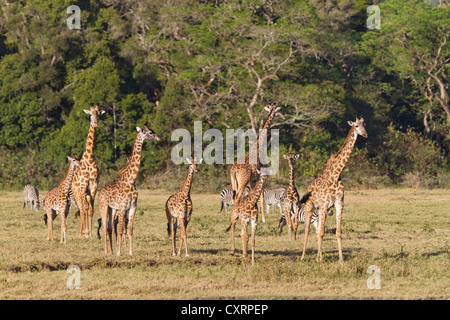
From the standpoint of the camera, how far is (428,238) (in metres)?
17.2

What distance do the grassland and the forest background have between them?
13209 millimetres

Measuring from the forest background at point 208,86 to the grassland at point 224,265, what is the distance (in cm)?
1321

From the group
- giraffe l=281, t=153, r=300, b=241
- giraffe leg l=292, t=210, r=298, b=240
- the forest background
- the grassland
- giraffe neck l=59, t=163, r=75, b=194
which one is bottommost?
the grassland

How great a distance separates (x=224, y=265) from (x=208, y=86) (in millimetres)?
22273

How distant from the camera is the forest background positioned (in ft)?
109

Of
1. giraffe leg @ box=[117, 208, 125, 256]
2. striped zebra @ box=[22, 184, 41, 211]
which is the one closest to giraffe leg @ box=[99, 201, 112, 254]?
giraffe leg @ box=[117, 208, 125, 256]

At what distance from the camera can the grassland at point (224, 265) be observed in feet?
36.2

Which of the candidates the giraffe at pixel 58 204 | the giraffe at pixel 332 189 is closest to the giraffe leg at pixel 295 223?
the giraffe at pixel 332 189

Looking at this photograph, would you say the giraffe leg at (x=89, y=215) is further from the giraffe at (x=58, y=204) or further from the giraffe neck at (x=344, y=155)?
the giraffe neck at (x=344, y=155)

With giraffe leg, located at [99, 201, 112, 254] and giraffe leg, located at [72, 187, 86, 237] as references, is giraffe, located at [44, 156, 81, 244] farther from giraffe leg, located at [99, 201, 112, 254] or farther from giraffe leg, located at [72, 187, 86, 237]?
giraffe leg, located at [99, 201, 112, 254]

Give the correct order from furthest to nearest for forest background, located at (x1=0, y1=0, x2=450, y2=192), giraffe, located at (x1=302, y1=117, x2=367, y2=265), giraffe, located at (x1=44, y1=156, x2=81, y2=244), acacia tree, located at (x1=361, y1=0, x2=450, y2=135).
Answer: acacia tree, located at (x1=361, y1=0, x2=450, y2=135) → forest background, located at (x1=0, y1=0, x2=450, y2=192) → giraffe, located at (x1=44, y1=156, x2=81, y2=244) → giraffe, located at (x1=302, y1=117, x2=367, y2=265)

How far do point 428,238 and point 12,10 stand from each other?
90.4ft

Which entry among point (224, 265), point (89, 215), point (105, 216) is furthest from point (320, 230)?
point (89, 215)
